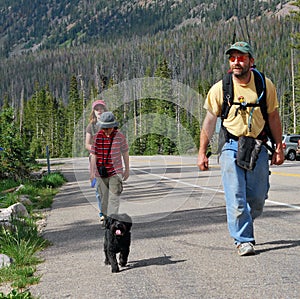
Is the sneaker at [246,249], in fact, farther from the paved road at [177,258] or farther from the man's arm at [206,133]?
the man's arm at [206,133]

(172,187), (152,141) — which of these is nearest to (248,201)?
(172,187)

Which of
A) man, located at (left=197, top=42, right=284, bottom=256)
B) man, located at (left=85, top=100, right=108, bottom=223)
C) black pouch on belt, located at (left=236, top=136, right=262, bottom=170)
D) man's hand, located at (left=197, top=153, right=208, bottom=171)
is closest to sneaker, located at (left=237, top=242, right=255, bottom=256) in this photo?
man, located at (left=197, top=42, right=284, bottom=256)

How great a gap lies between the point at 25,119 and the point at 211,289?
4394 inches

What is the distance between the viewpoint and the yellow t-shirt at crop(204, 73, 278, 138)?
5.73 m

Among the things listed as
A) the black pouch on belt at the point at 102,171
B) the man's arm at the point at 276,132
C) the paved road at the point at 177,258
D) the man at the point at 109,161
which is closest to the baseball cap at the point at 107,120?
the man at the point at 109,161

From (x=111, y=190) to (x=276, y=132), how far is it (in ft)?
8.64

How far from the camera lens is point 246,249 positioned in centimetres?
574

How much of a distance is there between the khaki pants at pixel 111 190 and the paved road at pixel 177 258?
1.44 ft

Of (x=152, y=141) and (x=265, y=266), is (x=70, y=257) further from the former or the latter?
(x=152, y=141)

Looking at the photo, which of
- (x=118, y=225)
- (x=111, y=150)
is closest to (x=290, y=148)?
(x=111, y=150)

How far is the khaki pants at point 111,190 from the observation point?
7.57m

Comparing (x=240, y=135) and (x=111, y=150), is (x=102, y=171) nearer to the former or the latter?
(x=111, y=150)

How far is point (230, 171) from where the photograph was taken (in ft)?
19.4

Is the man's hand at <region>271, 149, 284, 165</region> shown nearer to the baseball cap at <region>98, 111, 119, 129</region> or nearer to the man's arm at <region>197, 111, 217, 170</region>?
the man's arm at <region>197, 111, 217, 170</region>
